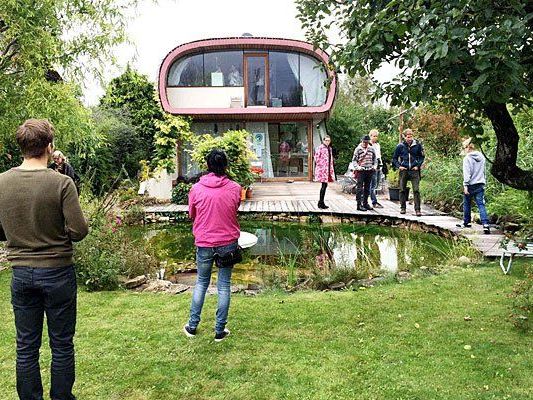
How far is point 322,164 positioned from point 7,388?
29.1ft

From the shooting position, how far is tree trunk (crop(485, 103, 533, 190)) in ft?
10.4

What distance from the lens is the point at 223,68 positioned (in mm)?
19781

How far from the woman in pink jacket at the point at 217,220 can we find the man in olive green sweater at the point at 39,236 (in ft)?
4.70

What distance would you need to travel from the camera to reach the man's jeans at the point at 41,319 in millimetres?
2729

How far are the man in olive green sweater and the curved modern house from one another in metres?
16.5

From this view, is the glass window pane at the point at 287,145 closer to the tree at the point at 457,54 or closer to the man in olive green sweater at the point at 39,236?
the tree at the point at 457,54

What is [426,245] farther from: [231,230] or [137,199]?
[137,199]

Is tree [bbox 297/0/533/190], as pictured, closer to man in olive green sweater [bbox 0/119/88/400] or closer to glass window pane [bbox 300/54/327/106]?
man in olive green sweater [bbox 0/119/88/400]

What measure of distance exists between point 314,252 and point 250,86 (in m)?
13.0

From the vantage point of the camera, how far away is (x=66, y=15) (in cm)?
662

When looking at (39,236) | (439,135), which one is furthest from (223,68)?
(39,236)

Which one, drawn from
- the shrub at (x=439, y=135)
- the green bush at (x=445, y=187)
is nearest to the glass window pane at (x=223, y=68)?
the shrub at (x=439, y=135)

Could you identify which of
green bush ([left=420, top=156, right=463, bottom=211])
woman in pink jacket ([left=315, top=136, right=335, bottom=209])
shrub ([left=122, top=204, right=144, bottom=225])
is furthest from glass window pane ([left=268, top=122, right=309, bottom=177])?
shrub ([left=122, top=204, right=144, bottom=225])

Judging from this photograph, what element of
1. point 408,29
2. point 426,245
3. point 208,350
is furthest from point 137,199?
point 408,29
